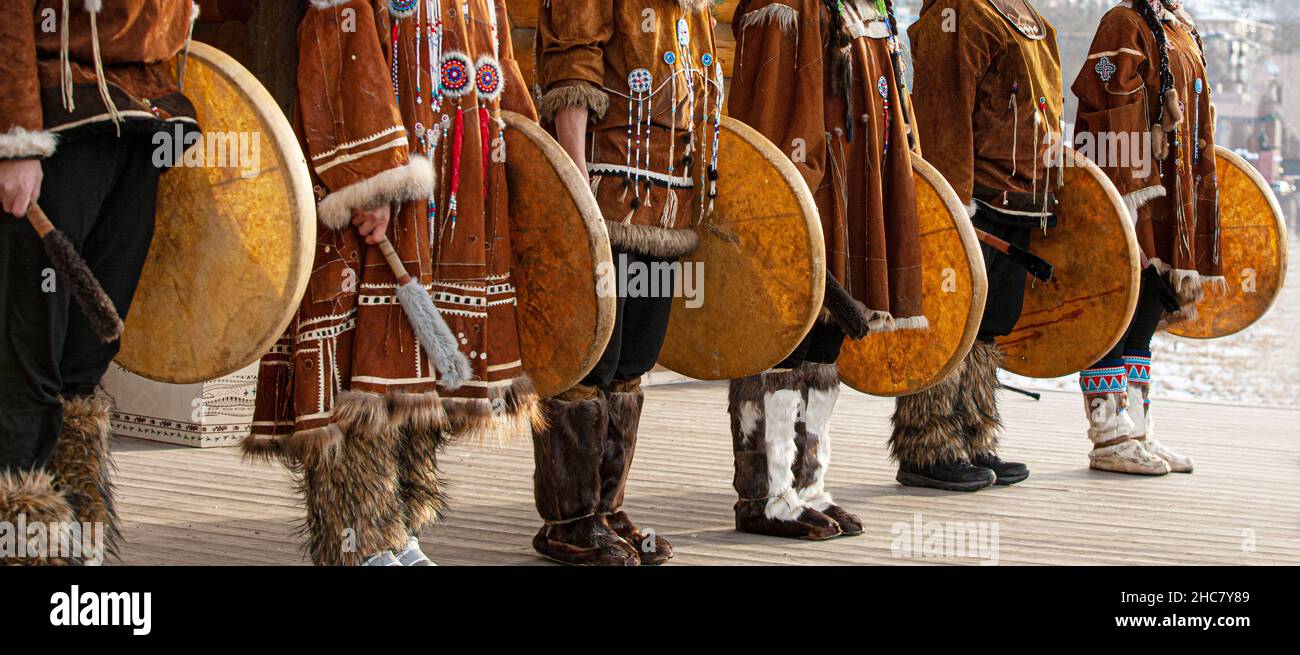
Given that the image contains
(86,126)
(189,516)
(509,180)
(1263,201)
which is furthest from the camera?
(1263,201)

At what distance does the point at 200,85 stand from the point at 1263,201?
4163 millimetres

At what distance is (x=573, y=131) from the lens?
307cm

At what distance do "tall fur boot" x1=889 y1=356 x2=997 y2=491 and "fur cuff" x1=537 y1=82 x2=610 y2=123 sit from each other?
1.86m

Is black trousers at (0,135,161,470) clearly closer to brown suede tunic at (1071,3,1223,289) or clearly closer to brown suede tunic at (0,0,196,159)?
brown suede tunic at (0,0,196,159)

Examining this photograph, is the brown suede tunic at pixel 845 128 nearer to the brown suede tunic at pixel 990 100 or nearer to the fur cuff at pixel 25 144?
the brown suede tunic at pixel 990 100

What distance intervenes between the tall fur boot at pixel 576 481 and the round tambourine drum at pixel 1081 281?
6.49ft

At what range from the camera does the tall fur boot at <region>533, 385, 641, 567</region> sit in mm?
3156

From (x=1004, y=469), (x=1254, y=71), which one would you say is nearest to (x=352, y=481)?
(x=1004, y=469)

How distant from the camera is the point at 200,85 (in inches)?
96.8

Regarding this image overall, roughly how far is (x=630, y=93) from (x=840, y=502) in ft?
5.50

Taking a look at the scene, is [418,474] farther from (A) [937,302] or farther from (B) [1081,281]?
(B) [1081,281]

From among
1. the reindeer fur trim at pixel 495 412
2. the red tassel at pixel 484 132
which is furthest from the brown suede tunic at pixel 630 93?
the reindeer fur trim at pixel 495 412
